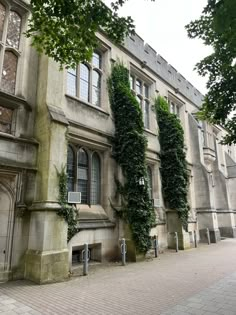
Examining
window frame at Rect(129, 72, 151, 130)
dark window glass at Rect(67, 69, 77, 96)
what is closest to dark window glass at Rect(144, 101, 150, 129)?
window frame at Rect(129, 72, 151, 130)

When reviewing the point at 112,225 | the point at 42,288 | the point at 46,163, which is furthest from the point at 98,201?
the point at 42,288

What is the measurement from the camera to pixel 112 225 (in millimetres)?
10367

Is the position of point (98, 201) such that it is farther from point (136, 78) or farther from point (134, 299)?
point (136, 78)

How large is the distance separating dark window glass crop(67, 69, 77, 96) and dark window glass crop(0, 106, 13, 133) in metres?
2.85

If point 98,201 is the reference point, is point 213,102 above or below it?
above

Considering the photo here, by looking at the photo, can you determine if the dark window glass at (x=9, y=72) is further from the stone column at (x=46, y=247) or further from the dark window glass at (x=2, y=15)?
the stone column at (x=46, y=247)

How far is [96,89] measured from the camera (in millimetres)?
11711

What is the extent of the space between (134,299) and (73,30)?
5.75 m

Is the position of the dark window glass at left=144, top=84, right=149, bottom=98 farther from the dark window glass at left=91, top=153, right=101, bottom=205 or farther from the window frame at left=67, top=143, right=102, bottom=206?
the dark window glass at left=91, top=153, right=101, bottom=205

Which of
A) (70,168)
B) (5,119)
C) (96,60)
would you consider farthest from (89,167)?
(96,60)

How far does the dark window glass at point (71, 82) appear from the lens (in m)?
10.3

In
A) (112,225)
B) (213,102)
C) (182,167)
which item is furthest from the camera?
(182,167)

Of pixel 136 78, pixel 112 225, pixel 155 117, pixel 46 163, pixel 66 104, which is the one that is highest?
pixel 136 78

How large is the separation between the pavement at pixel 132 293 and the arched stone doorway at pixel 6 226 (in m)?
0.52
